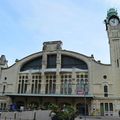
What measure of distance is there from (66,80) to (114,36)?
13.6 metres

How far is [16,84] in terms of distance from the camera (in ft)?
162

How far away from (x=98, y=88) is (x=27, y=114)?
16416mm

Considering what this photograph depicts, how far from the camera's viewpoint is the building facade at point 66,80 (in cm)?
4459

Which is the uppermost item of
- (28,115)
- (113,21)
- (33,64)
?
(113,21)

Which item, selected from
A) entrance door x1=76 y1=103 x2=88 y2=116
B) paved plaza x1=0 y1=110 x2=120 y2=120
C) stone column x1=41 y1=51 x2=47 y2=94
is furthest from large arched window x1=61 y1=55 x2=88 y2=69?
paved plaza x1=0 y1=110 x2=120 y2=120

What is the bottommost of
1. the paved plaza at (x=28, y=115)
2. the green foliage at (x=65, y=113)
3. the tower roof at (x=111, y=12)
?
the paved plaza at (x=28, y=115)

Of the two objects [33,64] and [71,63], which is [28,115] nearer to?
[71,63]

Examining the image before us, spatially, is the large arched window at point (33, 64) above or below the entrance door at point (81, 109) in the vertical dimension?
above

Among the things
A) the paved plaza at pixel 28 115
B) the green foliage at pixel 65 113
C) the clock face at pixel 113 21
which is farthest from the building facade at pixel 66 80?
the green foliage at pixel 65 113

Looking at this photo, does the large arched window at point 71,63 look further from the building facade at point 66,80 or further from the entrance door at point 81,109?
the entrance door at point 81,109

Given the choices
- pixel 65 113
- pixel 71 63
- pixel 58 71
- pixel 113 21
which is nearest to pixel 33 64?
pixel 58 71

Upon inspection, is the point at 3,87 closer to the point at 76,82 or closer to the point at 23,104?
the point at 23,104

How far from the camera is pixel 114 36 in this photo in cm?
4812

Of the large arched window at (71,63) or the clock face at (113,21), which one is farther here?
the clock face at (113,21)
